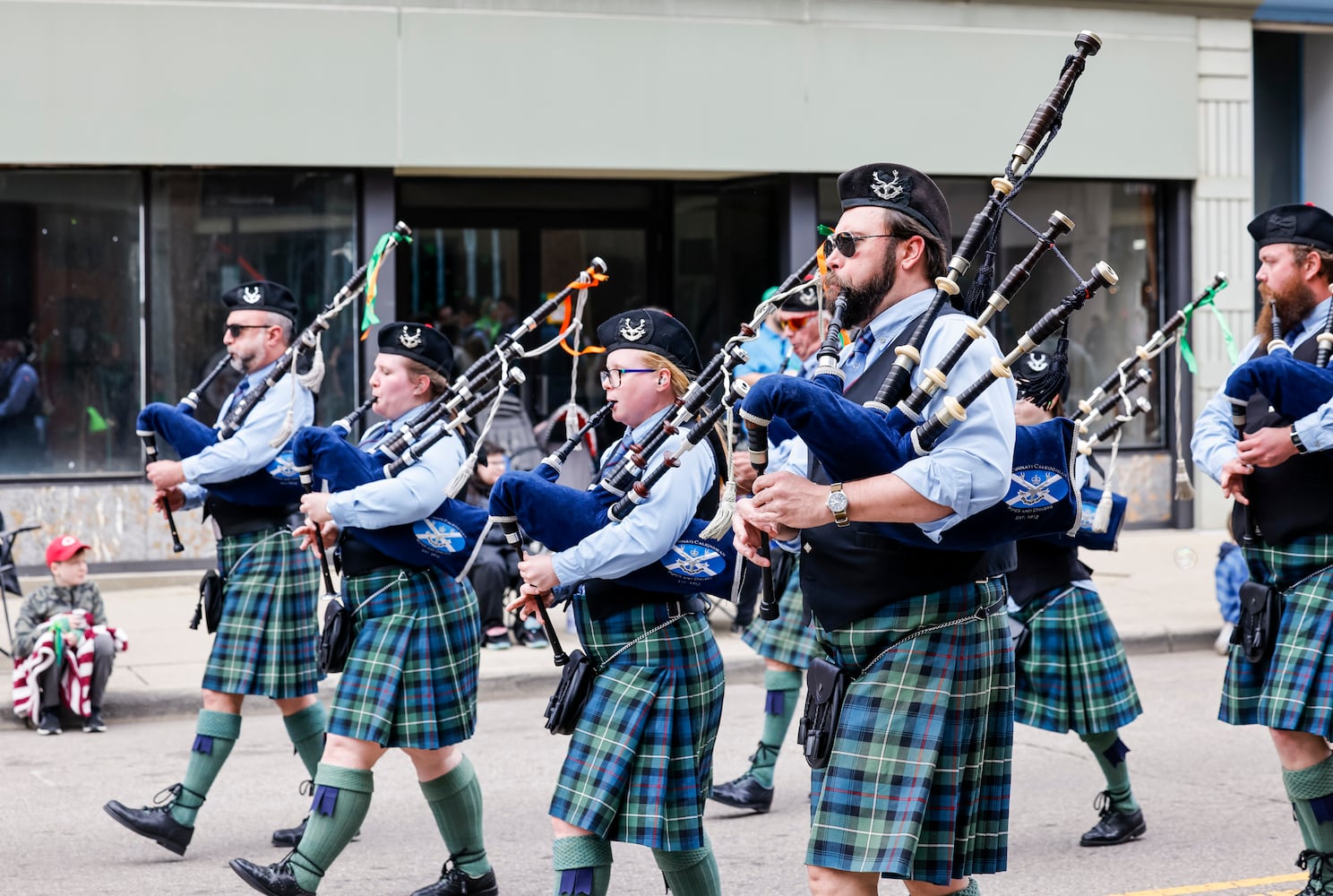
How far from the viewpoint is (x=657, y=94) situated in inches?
509

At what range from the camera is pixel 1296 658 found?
506 centimetres

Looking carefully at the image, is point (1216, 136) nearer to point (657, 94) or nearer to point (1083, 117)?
point (1083, 117)

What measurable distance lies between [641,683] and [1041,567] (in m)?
2.21

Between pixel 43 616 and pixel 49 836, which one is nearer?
pixel 49 836

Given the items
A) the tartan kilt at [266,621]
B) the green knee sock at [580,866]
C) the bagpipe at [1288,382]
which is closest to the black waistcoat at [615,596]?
the green knee sock at [580,866]

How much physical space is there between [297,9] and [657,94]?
2.72m

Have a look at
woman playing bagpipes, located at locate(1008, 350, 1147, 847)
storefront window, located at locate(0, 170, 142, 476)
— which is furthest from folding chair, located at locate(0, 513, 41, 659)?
woman playing bagpipes, located at locate(1008, 350, 1147, 847)

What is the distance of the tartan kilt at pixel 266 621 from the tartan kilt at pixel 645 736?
1889 millimetres

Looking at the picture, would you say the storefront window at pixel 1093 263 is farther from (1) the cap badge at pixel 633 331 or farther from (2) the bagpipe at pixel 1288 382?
(1) the cap badge at pixel 633 331

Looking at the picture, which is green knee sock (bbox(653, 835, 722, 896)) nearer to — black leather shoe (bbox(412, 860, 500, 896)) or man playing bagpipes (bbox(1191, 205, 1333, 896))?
black leather shoe (bbox(412, 860, 500, 896))

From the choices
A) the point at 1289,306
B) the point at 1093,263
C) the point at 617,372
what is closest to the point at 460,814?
the point at 617,372

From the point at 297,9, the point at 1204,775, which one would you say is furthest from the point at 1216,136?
the point at 1204,775

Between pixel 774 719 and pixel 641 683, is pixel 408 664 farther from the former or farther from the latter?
pixel 774 719

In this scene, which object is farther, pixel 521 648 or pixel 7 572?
pixel 521 648
